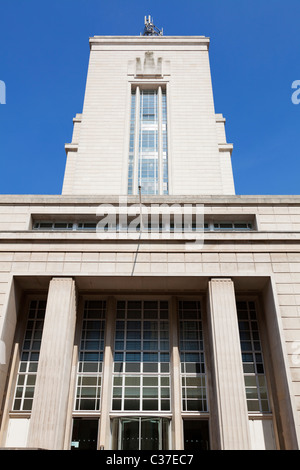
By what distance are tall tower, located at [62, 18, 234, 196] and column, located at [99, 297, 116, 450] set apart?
45.9ft

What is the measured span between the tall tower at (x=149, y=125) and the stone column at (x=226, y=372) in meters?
14.3

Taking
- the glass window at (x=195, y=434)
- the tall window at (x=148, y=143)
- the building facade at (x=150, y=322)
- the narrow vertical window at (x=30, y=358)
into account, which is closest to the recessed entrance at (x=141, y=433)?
the building facade at (x=150, y=322)

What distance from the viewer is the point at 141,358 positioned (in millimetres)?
19031

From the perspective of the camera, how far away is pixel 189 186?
3250 centimetres

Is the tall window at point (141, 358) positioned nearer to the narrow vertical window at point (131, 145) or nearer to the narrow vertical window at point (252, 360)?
the narrow vertical window at point (252, 360)

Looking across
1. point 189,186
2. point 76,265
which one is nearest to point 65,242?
point 76,265

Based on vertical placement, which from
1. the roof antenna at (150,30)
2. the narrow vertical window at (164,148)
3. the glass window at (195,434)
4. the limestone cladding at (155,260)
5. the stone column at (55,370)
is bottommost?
the glass window at (195,434)

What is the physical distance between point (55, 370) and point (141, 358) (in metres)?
4.42

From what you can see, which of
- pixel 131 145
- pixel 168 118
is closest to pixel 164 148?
pixel 131 145

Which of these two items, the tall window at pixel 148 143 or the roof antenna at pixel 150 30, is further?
the roof antenna at pixel 150 30

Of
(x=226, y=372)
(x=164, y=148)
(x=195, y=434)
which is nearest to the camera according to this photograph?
(x=226, y=372)

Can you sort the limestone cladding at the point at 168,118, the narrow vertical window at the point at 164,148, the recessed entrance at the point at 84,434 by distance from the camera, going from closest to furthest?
the recessed entrance at the point at 84,434 < the limestone cladding at the point at 168,118 < the narrow vertical window at the point at 164,148

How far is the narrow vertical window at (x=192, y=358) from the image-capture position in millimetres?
17984

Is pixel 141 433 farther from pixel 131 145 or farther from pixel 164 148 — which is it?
pixel 131 145
